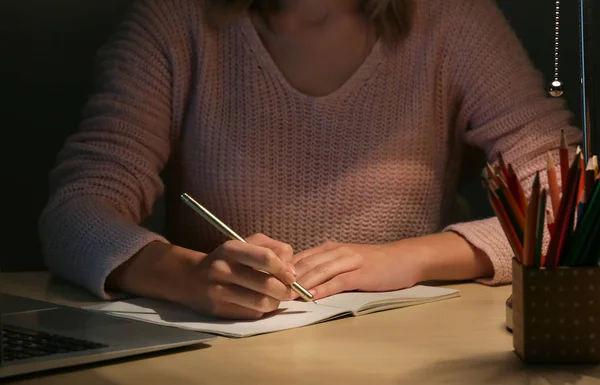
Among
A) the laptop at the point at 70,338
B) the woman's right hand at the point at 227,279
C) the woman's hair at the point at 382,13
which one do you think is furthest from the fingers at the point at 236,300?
the woman's hair at the point at 382,13

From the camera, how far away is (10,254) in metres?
2.04

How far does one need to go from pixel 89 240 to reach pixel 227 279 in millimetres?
290

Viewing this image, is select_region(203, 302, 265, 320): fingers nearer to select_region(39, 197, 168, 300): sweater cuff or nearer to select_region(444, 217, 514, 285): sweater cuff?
select_region(39, 197, 168, 300): sweater cuff

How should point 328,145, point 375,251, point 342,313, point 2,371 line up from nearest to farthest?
point 2,371 → point 342,313 → point 375,251 → point 328,145

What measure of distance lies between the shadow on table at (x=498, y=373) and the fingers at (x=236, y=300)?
0.25 metres

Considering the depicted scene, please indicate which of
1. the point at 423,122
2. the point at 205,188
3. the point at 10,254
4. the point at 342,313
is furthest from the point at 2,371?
the point at 10,254

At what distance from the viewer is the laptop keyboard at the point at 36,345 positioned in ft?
2.99

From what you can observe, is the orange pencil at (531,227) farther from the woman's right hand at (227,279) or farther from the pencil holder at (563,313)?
the woman's right hand at (227,279)

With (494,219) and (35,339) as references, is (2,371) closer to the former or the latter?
(35,339)

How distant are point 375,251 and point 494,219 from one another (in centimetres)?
21

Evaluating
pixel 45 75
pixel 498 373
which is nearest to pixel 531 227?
pixel 498 373

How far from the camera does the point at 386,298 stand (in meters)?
1.18

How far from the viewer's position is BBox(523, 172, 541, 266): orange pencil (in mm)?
882

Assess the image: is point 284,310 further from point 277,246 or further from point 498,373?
point 498,373
